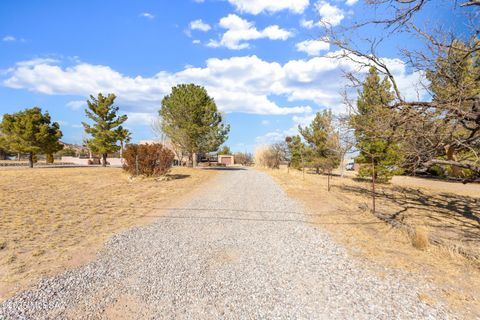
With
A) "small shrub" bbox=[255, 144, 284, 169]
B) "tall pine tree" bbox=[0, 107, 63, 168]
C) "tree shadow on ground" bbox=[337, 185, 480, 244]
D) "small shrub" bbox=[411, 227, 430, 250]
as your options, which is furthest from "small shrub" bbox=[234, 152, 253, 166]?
"small shrub" bbox=[411, 227, 430, 250]

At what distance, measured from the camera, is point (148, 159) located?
679 inches

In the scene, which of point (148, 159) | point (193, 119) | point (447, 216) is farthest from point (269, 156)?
point (447, 216)

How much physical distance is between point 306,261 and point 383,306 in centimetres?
145

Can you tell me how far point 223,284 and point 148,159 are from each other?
1521 centimetres

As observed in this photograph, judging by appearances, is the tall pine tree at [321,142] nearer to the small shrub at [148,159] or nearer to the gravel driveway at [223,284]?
the small shrub at [148,159]

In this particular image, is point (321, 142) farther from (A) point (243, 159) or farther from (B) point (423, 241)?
→ (A) point (243, 159)

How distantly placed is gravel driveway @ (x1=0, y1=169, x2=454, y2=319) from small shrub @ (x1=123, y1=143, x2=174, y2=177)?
12.4 m

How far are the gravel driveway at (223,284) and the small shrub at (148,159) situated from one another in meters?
12.4

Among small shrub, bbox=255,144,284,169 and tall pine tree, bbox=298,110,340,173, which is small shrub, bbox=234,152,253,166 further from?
tall pine tree, bbox=298,110,340,173

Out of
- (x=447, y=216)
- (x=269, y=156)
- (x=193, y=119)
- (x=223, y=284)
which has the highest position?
(x=193, y=119)

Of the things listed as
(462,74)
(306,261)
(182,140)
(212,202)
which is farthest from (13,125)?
(462,74)

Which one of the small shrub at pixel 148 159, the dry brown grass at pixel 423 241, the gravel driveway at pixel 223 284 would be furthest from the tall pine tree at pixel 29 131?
the dry brown grass at pixel 423 241

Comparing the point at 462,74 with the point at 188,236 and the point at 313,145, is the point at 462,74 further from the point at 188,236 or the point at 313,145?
the point at 313,145

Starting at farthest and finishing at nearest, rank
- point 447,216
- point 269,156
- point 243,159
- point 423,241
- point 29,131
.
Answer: point 243,159 → point 269,156 → point 29,131 → point 447,216 → point 423,241
